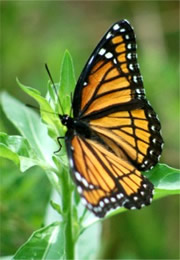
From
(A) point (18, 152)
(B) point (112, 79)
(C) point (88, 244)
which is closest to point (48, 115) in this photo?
(A) point (18, 152)

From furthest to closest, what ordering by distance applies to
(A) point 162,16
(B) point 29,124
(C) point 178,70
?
(A) point 162,16, (C) point 178,70, (B) point 29,124

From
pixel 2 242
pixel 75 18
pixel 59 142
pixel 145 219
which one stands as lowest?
pixel 145 219

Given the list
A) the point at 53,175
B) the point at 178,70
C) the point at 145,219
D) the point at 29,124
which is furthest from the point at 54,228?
the point at 178,70

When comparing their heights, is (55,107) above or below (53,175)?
above

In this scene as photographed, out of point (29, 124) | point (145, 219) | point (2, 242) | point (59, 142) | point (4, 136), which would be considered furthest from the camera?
point (145, 219)

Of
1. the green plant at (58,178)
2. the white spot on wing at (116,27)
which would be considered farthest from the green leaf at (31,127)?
the white spot on wing at (116,27)

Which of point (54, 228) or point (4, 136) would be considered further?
point (54, 228)

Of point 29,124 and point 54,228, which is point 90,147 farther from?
point 29,124

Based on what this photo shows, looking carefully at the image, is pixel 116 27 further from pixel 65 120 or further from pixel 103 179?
pixel 103 179
